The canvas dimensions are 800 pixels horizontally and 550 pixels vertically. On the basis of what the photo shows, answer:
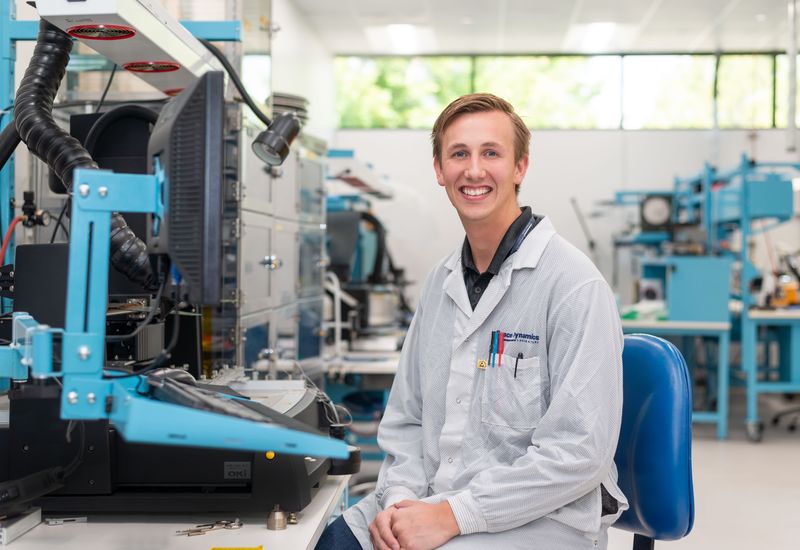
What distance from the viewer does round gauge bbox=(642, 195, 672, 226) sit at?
7.42 meters

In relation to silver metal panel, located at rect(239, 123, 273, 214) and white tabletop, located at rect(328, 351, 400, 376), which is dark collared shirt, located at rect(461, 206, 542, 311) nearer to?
silver metal panel, located at rect(239, 123, 273, 214)

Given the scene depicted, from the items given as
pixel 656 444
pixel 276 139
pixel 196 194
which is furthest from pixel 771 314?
pixel 196 194

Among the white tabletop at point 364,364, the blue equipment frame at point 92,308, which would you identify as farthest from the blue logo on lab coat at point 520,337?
the white tabletop at point 364,364

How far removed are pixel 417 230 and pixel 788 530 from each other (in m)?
5.78

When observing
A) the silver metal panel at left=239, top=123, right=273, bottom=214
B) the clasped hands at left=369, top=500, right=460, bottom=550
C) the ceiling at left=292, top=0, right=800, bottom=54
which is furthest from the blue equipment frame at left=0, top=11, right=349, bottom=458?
the ceiling at left=292, top=0, right=800, bottom=54

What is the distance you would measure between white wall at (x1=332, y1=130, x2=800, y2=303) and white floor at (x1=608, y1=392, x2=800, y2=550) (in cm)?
349

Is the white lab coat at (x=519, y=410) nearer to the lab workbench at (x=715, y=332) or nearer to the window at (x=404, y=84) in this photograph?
the lab workbench at (x=715, y=332)

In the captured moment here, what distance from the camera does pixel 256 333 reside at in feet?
9.29

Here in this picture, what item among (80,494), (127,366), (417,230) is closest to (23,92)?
(127,366)

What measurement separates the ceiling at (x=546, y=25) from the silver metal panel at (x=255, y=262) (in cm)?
494

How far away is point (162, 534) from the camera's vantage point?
1361 millimetres

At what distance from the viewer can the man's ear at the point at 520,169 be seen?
1681 millimetres

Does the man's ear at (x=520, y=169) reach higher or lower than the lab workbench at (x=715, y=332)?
higher

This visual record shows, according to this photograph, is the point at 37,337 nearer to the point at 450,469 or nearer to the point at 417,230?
the point at 450,469
